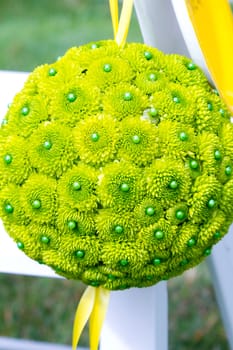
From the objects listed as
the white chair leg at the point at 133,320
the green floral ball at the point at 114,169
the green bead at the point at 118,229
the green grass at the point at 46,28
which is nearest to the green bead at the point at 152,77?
the green floral ball at the point at 114,169

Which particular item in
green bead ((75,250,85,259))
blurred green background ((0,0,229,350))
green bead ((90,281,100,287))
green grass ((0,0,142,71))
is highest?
green grass ((0,0,142,71))

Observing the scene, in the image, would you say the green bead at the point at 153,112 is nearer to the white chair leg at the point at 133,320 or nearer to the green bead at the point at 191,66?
the green bead at the point at 191,66

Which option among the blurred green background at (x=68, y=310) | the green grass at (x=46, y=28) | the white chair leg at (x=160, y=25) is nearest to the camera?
the white chair leg at (x=160, y=25)

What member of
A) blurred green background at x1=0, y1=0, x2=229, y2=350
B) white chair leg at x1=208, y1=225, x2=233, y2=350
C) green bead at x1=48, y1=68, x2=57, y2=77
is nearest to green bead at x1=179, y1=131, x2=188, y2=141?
green bead at x1=48, y1=68, x2=57, y2=77

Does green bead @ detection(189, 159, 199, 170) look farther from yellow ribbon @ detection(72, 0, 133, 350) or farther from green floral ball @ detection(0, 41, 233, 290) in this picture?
yellow ribbon @ detection(72, 0, 133, 350)

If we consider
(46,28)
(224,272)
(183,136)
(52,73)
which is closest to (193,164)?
(183,136)

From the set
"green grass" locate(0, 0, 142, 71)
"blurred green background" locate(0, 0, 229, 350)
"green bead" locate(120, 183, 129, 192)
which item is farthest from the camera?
"green grass" locate(0, 0, 142, 71)

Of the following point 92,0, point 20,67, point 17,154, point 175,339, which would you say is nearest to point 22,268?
point 17,154
